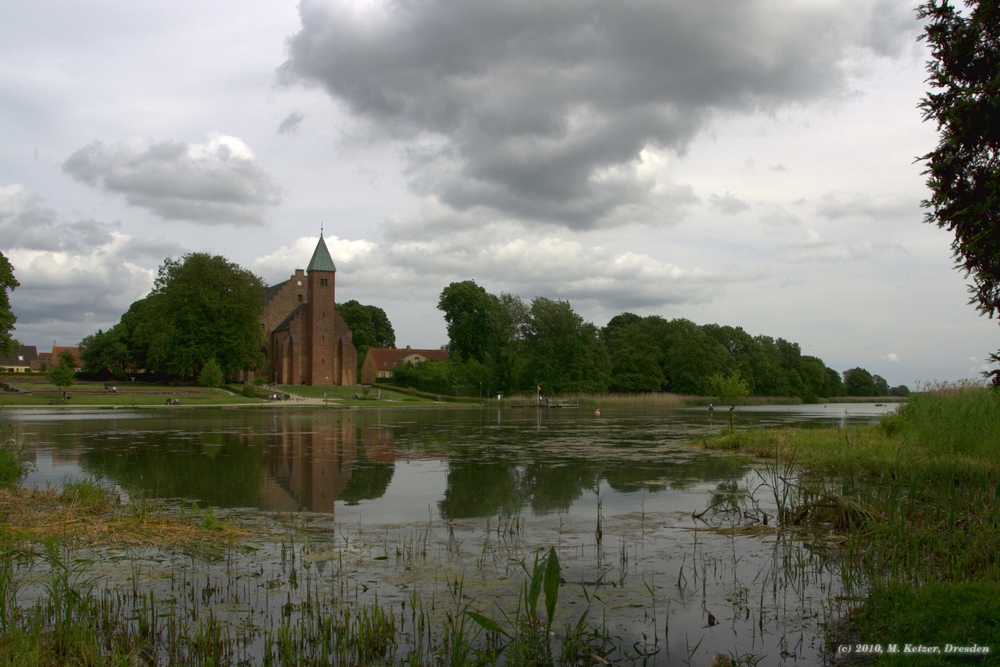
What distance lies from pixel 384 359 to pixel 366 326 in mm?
7441

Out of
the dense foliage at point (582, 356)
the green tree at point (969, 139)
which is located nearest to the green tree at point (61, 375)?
the dense foliage at point (582, 356)

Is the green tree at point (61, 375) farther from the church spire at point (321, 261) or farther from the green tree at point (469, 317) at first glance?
the green tree at point (469, 317)

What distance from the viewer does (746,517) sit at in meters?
9.00

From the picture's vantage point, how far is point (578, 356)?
71625 mm

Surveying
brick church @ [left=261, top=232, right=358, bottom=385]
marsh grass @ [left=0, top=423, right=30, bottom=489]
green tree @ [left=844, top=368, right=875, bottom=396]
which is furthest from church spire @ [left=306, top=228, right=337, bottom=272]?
green tree @ [left=844, top=368, right=875, bottom=396]

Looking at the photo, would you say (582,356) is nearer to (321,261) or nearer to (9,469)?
(321,261)

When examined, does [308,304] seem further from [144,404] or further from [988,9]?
[988,9]

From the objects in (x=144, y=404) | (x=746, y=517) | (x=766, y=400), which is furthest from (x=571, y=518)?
(x=766, y=400)

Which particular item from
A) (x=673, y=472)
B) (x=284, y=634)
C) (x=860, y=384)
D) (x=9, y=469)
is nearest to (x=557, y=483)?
(x=673, y=472)

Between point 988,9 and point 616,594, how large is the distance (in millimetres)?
7853

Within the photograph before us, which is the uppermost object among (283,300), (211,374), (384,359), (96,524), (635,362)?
(283,300)

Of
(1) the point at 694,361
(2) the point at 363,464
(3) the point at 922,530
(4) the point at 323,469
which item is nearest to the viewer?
(3) the point at 922,530

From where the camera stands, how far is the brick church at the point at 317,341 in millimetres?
73125

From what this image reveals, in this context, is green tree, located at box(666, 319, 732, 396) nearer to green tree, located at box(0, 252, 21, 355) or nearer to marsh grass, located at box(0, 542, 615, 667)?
green tree, located at box(0, 252, 21, 355)
